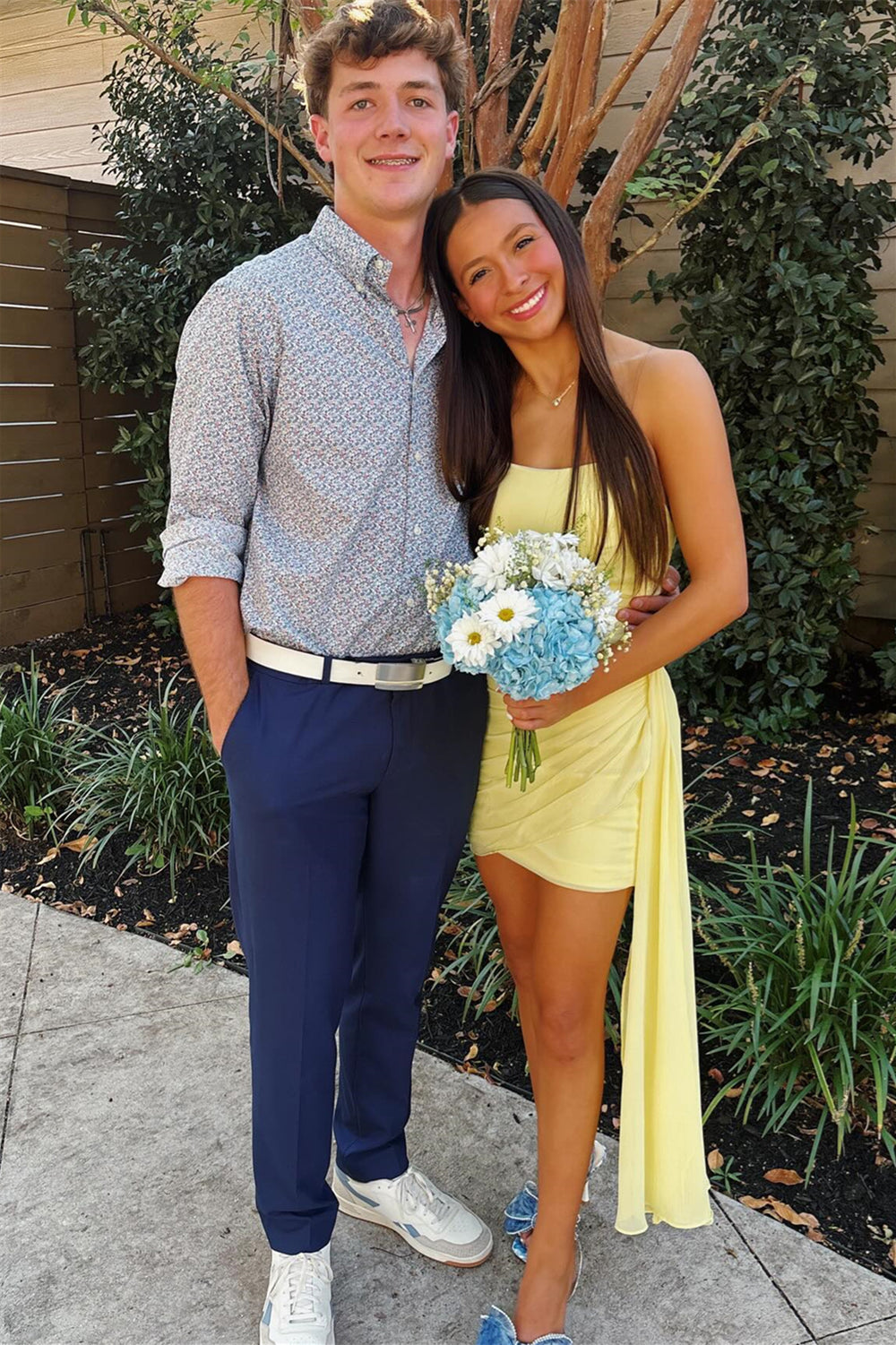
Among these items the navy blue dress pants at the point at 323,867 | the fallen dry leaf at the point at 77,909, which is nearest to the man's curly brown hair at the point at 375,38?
the navy blue dress pants at the point at 323,867

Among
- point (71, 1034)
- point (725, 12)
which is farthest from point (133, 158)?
point (71, 1034)

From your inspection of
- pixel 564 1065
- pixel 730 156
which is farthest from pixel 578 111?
pixel 564 1065

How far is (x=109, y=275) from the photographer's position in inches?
232

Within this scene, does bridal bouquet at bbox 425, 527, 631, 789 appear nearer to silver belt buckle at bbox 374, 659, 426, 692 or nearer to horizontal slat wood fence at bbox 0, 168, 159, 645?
silver belt buckle at bbox 374, 659, 426, 692

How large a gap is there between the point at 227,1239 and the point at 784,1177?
49.5 inches

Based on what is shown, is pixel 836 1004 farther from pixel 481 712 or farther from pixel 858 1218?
pixel 481 712

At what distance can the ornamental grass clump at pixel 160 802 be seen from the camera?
412 centimetres

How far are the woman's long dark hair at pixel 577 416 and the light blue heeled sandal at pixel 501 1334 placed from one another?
4.71ft

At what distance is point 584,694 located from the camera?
206 cm

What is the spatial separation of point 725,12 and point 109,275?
323cm

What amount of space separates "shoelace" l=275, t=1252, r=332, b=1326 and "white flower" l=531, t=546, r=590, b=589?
4.59ft

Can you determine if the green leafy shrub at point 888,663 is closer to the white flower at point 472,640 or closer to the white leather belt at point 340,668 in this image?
the white leather belt at point 340,668

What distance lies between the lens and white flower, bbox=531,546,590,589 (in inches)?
73.5

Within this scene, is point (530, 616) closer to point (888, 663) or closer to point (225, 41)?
point (888, 663)
